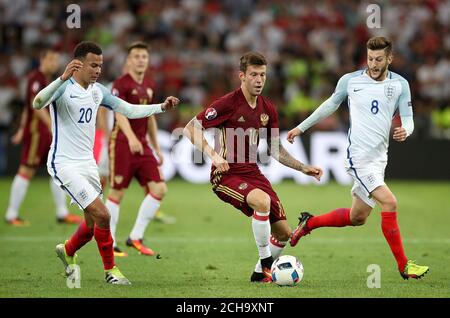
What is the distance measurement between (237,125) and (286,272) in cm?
143

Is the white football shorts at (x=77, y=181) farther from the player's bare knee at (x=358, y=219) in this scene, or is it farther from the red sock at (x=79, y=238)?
the player's bare knee at (x=358, y=219)

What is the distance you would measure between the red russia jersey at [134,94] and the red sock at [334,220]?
2471 millimetres

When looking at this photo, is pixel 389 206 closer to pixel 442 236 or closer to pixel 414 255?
pixel 414 255

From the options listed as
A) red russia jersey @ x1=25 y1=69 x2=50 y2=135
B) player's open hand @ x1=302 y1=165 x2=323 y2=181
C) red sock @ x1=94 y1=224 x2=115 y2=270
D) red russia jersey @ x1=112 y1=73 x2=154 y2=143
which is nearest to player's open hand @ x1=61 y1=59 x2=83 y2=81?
red sock @ x1=94 y1=224 x2=115 y2=270

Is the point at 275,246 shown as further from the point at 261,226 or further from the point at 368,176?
the point at 368,176

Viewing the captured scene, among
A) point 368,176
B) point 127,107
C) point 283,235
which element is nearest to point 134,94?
point 127,107

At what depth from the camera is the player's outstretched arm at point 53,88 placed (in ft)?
24.0

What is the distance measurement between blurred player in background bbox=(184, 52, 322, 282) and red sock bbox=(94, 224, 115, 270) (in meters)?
1.11

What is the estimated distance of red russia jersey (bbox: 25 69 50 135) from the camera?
12.3 meters

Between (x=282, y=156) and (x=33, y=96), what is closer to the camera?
(x=282, y=156)

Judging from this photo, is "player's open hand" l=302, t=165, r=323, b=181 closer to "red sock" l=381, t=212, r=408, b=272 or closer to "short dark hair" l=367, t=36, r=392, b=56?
"red sock" l=381, t=212, r=408, b=272

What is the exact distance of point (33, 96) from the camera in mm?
12367

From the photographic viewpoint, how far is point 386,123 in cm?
841

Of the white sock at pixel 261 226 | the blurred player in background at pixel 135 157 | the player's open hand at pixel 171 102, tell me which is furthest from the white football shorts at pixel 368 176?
the blurred player in background at pixel 135 157
